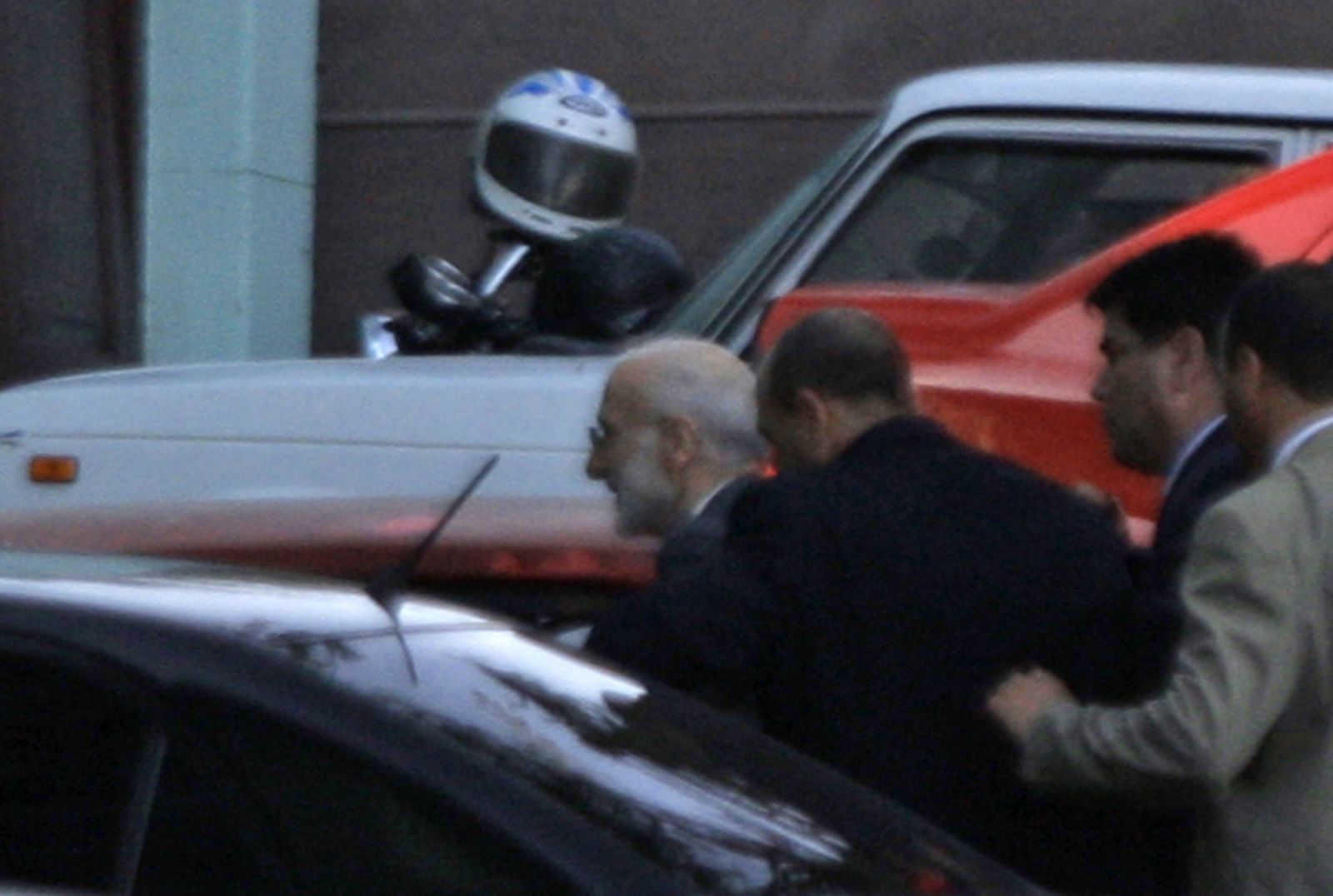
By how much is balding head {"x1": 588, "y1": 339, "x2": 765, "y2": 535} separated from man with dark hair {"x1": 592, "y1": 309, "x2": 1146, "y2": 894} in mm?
608

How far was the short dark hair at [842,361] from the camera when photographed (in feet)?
14.2

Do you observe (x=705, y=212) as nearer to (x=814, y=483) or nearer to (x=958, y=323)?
(x=958, y=323)

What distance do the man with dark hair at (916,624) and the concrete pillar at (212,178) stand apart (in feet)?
28.5

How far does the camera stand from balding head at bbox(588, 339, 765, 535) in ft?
15.8

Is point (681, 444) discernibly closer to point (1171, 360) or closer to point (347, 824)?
point (1171, 360)

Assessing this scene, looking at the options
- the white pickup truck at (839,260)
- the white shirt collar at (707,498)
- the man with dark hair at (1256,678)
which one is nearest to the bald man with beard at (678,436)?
the white shirt collar at (707,498)

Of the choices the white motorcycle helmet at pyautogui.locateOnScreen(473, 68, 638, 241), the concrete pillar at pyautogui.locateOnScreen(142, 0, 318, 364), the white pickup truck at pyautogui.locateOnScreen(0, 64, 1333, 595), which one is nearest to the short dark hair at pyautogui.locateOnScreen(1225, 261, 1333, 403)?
the white pickup truck at pyautogui.locateOnScreen(0, 64, 1333, 595)

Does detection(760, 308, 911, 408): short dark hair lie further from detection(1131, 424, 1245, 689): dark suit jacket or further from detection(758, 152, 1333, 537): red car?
detection(758, 152, 1333, 537): red car

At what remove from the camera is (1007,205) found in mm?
6312

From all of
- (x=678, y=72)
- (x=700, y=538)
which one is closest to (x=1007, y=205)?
(x=700, y=538)

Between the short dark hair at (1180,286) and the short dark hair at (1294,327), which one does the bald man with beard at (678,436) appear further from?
the short dark hair at (1294,327)

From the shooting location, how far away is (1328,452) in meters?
3.91

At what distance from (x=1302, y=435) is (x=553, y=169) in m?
4.16

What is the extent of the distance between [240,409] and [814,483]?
2596 millimetres
